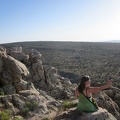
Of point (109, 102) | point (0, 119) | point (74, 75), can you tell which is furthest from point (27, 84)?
point (74, 75)

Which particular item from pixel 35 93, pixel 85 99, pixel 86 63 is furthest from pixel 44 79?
pixel 86 63

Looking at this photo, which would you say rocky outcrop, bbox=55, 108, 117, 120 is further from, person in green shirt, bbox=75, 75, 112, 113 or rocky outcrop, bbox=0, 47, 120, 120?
person in green shirt, bbox=75, 75, 112, 113

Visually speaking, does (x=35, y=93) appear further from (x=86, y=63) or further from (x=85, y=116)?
(x=86, y=63)

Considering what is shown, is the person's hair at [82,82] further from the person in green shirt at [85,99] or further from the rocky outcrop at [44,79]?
the rocky outcrop at [44,79]

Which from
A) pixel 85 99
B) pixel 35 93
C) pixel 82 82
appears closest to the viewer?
pixel 82 82

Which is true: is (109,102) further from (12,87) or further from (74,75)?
(74,75)

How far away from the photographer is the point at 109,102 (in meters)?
20.8

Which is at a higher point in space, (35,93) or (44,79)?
(35,93)

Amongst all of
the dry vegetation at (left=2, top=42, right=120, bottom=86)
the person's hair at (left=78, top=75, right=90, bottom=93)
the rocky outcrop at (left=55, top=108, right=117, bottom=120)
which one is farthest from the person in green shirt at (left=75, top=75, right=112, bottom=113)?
the dry vegetation at (left=2, top=42, right=120, bottom=86)

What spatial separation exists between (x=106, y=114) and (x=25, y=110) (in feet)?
24.9

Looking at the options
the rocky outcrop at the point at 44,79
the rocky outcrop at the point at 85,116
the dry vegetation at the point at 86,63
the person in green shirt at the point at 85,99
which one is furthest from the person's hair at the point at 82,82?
the dry vegetation at the point at 86,63

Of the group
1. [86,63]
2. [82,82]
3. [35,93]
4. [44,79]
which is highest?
[82,82]

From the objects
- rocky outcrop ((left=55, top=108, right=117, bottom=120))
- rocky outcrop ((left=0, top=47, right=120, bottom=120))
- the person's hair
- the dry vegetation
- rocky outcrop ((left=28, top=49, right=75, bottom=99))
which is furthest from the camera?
the dry vegetation

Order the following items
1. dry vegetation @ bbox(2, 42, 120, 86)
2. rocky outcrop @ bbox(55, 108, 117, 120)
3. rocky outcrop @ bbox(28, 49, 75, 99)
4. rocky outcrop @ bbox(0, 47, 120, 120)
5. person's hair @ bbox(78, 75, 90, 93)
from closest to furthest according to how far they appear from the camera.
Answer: person's hair @ bbox(78, 75, 90, 93)
rocky outcrop @ bbox(55, 108, 117, 120)
rocky outcrop @ bbox(0, 47, 120, 120)
rocky outcrop @ bbox(28, 49, 75, 99)
dry vegetation @ bbox(2, 42, 120, 86)
